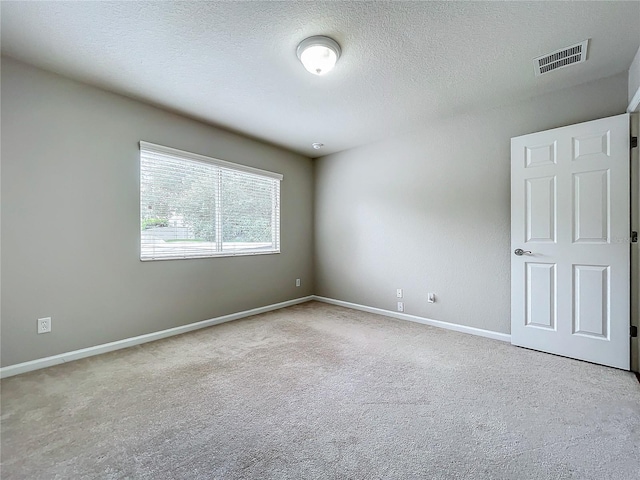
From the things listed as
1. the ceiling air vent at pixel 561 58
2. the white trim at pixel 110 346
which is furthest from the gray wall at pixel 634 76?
the white trim at pixel 110 346

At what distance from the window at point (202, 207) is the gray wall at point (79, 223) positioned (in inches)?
4.8

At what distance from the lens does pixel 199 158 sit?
3.49 m

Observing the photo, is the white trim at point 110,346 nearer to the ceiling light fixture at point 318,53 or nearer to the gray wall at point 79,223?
the gray wall at point 79,223

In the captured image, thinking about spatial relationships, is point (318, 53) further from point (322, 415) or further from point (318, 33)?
point (322, 415)

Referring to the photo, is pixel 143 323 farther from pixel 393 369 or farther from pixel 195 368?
pixel 393 369

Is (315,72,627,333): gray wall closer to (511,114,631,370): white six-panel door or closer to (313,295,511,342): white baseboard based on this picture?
(313,295,511,342): white baseboard

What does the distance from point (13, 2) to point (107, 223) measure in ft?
5.52

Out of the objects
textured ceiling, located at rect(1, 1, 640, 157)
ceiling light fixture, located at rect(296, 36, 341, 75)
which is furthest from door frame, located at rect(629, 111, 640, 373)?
ceiling light fixture, located at rect(296, 36, 341, 75)

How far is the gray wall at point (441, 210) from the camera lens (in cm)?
301

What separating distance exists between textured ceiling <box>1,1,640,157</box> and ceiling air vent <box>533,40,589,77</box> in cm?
6

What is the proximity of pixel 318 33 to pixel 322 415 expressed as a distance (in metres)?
2.58

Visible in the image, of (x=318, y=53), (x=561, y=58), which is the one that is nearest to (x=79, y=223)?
(x=318, y=53)

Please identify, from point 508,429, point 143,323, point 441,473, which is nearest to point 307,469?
point 441,473

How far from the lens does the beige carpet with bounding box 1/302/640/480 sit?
141 cm
